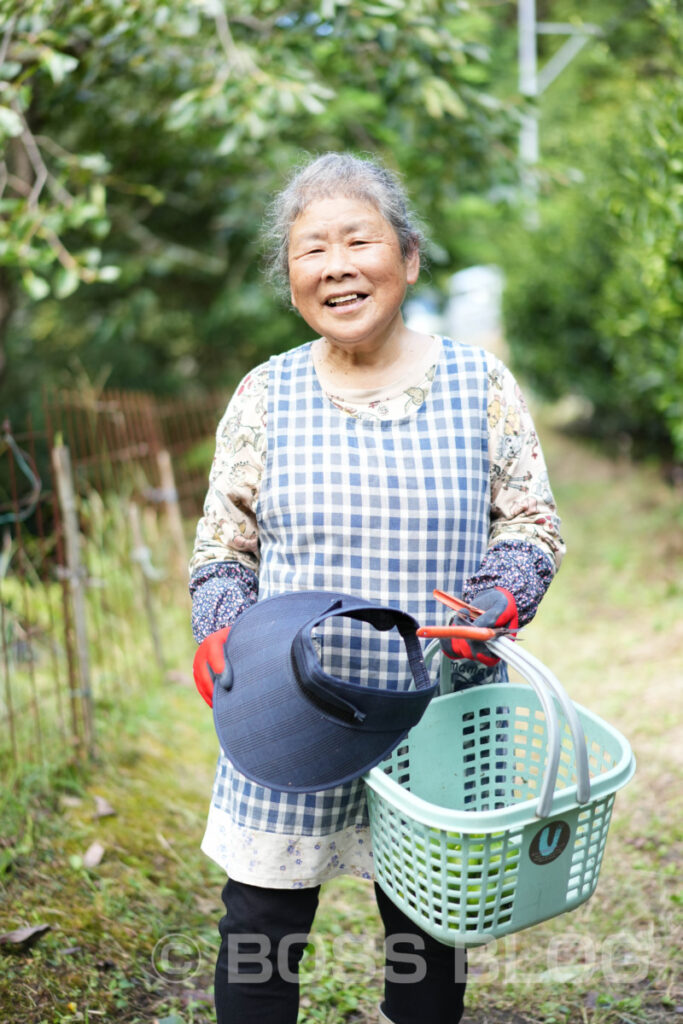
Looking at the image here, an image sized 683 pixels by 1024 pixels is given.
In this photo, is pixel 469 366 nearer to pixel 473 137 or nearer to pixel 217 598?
pixel 217 598

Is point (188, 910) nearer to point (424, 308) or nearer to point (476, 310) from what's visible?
point (424, 308)

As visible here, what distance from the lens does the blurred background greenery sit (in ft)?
12.3

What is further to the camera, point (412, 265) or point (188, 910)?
point (188, 910)

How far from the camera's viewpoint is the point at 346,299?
5.92ft

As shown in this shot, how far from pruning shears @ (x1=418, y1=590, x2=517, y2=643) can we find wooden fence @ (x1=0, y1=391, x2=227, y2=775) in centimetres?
176

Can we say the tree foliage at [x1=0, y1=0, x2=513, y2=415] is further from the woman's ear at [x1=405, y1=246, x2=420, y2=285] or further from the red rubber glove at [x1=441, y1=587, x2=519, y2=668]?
the red rubber glove at [x1=441, y1=587, x2=519, y2=668]

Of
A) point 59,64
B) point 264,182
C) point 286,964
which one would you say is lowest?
point 286,964

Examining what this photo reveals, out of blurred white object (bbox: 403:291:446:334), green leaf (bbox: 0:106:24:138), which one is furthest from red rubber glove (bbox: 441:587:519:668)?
blurred white object (bbox: 403:291:446:334)

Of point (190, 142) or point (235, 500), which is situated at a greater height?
point (190, 142)

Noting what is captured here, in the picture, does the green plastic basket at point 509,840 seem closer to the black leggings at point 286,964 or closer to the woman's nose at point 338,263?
the black leggings at point 286,964

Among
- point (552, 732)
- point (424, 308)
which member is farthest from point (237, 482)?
point (424, 308)

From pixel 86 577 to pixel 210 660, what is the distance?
213 cm

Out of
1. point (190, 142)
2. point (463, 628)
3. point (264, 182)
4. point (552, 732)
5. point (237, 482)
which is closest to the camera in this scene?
point (552, 732)

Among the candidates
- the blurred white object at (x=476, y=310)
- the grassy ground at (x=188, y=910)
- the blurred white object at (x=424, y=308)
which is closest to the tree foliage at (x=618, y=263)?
the blurred white object at (x=424, y=308)
